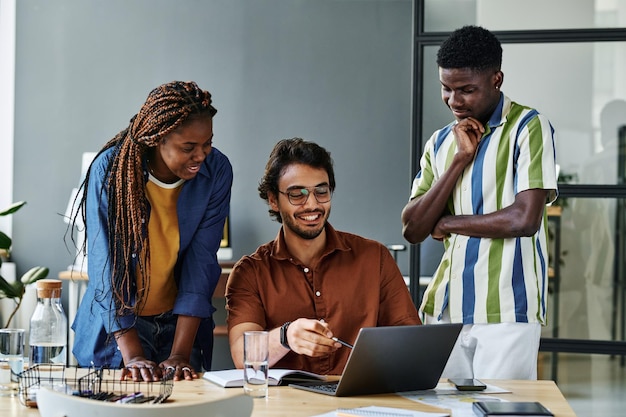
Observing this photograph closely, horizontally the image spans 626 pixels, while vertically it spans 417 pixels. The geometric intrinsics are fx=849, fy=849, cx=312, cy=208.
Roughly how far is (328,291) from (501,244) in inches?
19.2

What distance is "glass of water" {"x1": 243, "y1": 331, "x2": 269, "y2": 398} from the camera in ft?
5.74

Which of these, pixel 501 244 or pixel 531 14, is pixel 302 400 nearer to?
pixel 501 244

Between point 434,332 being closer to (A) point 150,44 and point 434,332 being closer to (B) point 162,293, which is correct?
(B) point 162,293

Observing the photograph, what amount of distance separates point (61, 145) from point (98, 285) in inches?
126

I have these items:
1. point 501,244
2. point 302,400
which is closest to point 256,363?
point 302,400

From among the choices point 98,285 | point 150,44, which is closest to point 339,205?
point 150,44

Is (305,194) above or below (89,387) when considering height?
above

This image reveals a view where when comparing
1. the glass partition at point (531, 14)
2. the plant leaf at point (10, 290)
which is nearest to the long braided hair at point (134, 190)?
the glass partition at point (531, 14)

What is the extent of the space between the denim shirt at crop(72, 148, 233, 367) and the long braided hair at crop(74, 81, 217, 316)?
19 mm

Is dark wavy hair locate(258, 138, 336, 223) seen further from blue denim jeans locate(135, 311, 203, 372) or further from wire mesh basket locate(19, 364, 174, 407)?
wire mesh basket locate(19, 364, 174, 407)

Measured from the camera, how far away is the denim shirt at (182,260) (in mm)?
2121

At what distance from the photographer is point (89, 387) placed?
68.4 inches

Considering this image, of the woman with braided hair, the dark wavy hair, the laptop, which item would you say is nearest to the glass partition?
the dark wavy hair

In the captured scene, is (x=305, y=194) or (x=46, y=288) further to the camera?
(x=305, y=194)
